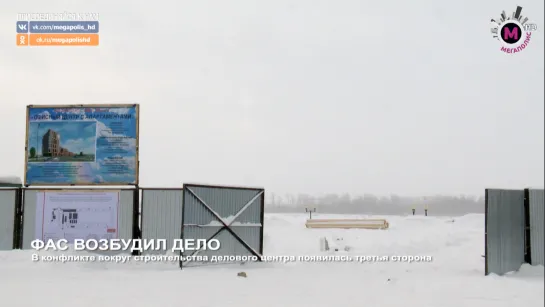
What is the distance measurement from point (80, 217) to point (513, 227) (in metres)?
13.8

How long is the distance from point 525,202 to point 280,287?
7895mm

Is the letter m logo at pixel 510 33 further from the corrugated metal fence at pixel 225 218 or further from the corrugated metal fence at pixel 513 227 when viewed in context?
the corrugated metal fence at pixel 225 218

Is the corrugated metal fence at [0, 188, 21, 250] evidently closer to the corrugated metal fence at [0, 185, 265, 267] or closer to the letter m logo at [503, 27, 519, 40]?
the corrugated metal fence at [0, 185, 265, 267]

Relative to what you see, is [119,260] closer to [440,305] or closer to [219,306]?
[219,306]

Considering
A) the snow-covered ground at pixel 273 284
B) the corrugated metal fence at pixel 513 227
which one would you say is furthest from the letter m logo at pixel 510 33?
the snow-covered ground at pixel 273 284

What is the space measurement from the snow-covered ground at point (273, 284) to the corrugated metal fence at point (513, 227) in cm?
45

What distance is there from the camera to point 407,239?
26328 mm

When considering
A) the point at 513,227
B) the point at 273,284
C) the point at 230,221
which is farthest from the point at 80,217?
the point at 513,227

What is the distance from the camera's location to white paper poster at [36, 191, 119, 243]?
17719 millimetres

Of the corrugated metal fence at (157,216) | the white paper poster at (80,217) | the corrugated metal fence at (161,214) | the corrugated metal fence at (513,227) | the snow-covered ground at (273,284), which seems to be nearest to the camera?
the snow-covered ground at (273,284)

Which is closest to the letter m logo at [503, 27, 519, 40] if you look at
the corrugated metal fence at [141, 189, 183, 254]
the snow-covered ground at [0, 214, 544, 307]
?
the snow-covered ground at [0, 214, 544, 307]

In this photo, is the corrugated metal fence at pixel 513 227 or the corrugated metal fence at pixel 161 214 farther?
the corrugated metal fence at pixel 161 214

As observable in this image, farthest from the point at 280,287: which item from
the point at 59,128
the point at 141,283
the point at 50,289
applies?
the point at 59,128

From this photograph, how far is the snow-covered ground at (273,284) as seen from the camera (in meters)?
10.3
